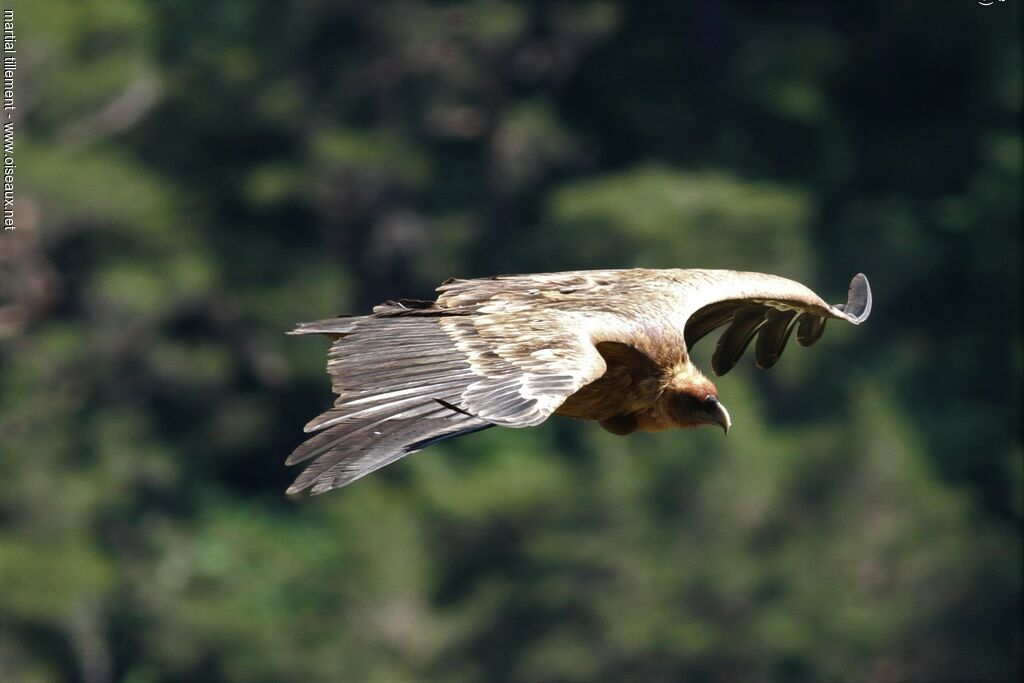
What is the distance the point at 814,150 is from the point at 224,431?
8.09 m

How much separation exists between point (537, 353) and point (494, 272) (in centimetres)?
1724

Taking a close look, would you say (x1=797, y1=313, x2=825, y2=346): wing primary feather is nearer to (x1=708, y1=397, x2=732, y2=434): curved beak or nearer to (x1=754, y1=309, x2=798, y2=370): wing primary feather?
(x1=754, y1=309, x2=798, y2=370): wing primary feather

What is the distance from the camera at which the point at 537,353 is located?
19.6ft

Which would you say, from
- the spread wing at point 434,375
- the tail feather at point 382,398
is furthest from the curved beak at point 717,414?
the tail feather at point 382,398

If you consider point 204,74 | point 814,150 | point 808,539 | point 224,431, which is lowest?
point 224,431

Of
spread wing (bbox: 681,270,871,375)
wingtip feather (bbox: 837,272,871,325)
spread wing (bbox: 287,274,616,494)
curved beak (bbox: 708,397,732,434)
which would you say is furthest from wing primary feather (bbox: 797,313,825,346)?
spread wing (bbox: 287,274,616,494)

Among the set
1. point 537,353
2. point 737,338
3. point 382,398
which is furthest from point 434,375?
point 737,338

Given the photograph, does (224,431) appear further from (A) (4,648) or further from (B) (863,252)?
(B) (863,252)

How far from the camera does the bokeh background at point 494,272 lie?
21391 mm

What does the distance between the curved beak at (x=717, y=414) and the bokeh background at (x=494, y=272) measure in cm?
1320

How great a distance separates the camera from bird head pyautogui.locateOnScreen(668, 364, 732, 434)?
699cm

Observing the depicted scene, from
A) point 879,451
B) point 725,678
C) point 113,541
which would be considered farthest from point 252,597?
point 879,451

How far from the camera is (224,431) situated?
82.2 feet

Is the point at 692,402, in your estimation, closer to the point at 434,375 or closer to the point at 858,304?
the point at 858,304
